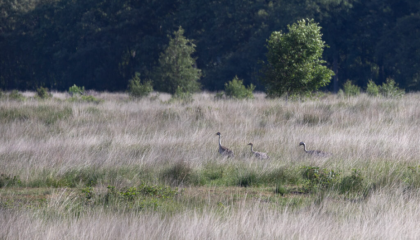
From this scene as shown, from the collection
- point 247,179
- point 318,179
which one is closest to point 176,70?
point 247,179

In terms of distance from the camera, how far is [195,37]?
5488 centimetres

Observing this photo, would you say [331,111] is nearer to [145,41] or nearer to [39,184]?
[39,184]

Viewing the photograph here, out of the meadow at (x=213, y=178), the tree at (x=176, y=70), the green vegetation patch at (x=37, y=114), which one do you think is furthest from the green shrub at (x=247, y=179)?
the tree at (x=176, y=70)

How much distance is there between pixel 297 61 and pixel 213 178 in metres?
12.0

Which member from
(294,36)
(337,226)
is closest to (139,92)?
(294,36)

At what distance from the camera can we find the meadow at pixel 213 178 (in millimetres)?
5316

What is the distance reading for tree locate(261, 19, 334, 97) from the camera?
19266mm

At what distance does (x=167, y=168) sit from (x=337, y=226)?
12.4 feet

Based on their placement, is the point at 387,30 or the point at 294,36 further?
the point at 387,30

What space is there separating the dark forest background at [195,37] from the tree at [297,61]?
23899 mm

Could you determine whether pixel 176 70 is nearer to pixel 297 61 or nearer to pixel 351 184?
pixel 297 61

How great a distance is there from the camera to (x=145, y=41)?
5284 centimetres

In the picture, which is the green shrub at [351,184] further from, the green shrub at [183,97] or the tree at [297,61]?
the green shrub at [183,97]

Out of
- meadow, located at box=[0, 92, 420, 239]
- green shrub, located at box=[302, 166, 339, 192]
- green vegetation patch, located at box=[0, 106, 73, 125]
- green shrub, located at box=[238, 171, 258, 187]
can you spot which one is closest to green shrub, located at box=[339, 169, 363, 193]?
meadow, located at box=[0, 92, 420, 239]
